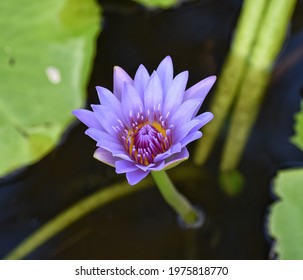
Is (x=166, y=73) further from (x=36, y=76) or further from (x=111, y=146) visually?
(x=36, y=76)

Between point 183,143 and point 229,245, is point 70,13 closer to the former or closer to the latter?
point 183,143

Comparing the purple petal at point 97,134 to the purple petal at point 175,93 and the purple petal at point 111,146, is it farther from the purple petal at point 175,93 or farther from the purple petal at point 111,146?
the purple petal at point 175,93

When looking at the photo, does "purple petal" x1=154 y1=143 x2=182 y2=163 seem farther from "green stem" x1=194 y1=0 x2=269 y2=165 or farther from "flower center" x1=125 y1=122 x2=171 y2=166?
"green stem" x1=194 y1=0 x2=269 y2=165

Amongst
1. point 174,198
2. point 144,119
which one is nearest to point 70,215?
point 174,198

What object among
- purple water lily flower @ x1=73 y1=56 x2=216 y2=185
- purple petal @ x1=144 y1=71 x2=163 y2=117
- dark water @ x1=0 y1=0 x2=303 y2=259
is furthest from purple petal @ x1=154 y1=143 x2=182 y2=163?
dark water @ x1=0 y1=0 x2=303 y2=259

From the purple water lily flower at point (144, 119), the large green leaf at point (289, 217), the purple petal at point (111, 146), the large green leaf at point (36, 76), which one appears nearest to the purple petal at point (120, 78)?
the purple water lily flower at point (144, 119)
